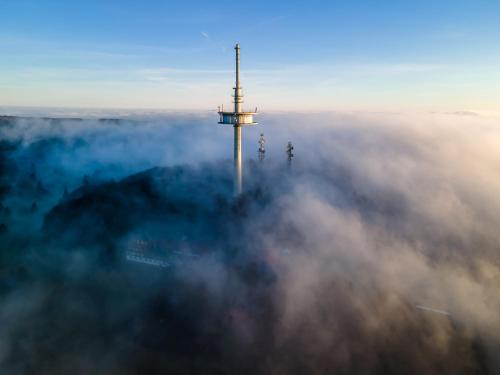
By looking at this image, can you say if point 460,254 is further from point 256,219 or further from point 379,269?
point 256,219

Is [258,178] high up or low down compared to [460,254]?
up

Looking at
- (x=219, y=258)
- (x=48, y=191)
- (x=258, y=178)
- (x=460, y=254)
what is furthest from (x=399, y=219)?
(x=48, y=191)

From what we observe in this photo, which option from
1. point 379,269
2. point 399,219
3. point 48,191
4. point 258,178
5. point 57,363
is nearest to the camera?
point 57,363

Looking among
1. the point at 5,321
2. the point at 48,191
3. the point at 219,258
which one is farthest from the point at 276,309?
the point at 48,191

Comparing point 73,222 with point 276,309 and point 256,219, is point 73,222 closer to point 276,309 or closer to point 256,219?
point 256,219

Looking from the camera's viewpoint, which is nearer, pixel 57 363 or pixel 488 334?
pixel 57 363

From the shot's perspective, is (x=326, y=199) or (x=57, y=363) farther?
(x=326, y=199)

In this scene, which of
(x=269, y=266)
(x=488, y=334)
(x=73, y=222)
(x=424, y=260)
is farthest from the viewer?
(x=73, y=222)

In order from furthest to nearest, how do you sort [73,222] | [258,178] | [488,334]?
1. [258,178]
2. [73,222]
3. [488,334]

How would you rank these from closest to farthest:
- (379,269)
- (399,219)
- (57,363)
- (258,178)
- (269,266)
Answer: (57,363), (269,266), (379,269), (399,219), (258,178)

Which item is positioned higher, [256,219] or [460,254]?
[256,219]
